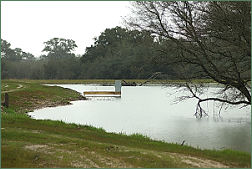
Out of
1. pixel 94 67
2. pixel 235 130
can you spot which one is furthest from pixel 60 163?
pixel 94 67

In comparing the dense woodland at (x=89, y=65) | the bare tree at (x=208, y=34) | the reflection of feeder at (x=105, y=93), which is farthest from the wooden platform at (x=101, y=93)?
the bare tree at (x=208, y=34)

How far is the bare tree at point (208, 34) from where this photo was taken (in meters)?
12.5

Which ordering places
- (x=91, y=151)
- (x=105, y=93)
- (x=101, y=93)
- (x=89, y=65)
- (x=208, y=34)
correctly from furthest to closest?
(x=89, y=65), (x=101, y=93), (x=105, y=93), (x=208, y=34), (x=91, y=151)

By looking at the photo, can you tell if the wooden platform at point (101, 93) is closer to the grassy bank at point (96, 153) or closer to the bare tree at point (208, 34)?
the bare tree at point (208, 34)

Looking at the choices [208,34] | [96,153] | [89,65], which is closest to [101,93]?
[208,34]

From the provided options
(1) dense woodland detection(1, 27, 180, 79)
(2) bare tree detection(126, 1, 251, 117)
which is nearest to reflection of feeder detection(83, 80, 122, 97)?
(1) dense woodland detection(1, 27, 180, 79)

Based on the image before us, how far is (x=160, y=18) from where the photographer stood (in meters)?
14.1

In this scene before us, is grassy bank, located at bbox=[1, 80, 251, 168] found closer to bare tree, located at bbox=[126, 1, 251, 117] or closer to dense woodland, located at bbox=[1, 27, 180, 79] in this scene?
bare tree, located at bbox=[126, 1, 251, 117]

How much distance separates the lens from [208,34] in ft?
44.2

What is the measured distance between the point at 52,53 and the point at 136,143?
113450 mm

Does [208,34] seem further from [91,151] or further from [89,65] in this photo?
[89,65]

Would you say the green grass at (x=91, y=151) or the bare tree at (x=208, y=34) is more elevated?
the bare tree at (x=208, y=34)

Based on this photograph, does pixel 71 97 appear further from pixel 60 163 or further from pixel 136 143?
pixel 60 163

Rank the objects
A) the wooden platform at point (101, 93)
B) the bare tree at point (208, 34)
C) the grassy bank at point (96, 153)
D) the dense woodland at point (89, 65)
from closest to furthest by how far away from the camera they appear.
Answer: the grassy bank at point (96, 153), the bare tree at point (208, 34), the wooden platform at point (101, 93), the dense woodland at point (89, 65)
